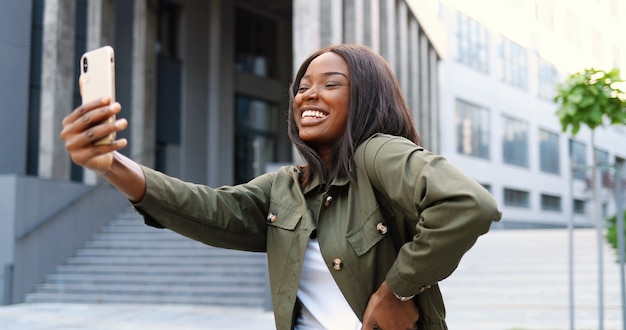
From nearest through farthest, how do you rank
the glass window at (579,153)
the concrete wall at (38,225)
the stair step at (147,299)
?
the stair step at (147,299), the concrete wall at (38,225), the glass window at (579,153)

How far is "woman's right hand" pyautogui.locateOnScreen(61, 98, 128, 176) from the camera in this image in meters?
1.57

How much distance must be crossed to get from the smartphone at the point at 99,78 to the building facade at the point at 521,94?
106ft

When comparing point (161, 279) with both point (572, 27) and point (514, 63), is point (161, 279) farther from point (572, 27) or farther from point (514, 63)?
point (572, 27)

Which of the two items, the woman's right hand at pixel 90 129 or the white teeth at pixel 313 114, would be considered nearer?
the woman's right hand at pixel 90 129

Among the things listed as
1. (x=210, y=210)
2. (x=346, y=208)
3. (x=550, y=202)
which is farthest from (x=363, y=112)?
(x=550, y=202)

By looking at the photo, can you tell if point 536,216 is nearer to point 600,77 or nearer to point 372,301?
point 600,77

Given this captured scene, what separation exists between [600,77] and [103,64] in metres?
6.54

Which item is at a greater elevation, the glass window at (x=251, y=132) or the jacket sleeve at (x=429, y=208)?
the glass window at (x=251, y=132)

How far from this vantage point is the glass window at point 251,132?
25641 millimetres

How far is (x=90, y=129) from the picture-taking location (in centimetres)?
159

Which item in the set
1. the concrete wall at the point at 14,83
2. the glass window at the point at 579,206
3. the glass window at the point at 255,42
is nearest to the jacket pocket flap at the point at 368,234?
the concrete wall at the point at 14,83

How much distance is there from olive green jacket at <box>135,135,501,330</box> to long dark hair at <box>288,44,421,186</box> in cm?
5

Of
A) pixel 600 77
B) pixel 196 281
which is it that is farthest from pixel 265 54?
pixel 600 77

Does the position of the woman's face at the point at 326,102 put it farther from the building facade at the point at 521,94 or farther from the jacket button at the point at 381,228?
the building facade at the point at 521,94
